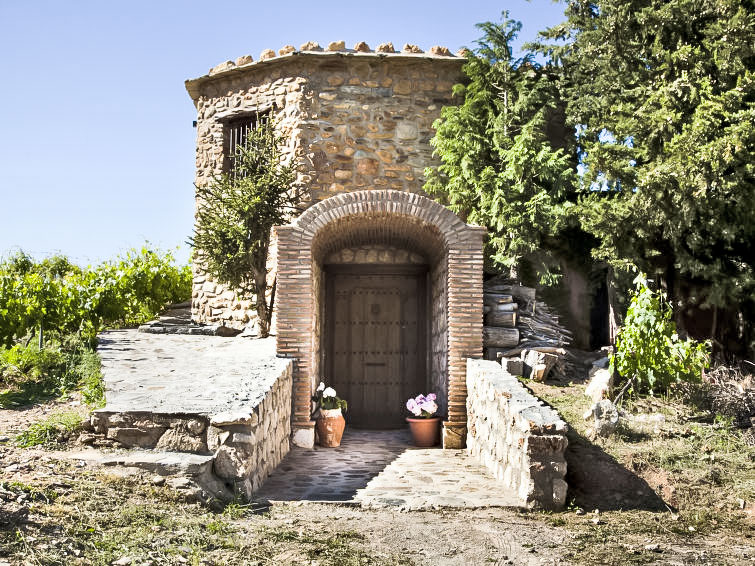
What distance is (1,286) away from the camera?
9711mm

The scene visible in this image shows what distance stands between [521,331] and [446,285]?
1534 millimetres

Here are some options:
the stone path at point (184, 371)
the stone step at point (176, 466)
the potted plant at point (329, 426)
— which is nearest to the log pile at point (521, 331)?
the potted plant at point (329, 426)

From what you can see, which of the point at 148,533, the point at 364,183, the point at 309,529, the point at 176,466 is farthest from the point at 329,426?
the point at 148,533

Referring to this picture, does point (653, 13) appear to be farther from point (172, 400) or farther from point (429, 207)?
point (172, 400)

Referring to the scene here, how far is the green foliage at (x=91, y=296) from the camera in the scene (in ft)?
32.2

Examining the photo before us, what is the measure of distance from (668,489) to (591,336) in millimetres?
6036

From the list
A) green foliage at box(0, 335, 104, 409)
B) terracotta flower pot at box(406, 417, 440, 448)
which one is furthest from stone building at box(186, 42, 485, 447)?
green foliage at box(0, 335, 104, 409)

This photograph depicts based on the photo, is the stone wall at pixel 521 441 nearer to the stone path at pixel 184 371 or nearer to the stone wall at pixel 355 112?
the stone path at pixel 184 371

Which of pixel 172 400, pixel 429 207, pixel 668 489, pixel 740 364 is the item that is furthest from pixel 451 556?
pixel 740 364

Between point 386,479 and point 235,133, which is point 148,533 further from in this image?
point 235,133

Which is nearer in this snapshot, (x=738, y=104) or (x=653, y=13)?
(x=738, y=104)

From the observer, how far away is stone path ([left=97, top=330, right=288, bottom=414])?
610 cm

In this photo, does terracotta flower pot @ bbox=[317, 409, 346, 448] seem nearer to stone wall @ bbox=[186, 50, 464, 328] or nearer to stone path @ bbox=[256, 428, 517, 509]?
stone path @ bbox=[256, 428, 517, 509]

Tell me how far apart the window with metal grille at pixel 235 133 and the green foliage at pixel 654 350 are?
751cm
